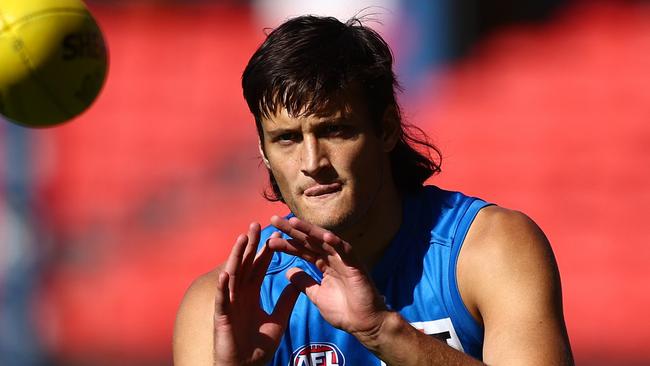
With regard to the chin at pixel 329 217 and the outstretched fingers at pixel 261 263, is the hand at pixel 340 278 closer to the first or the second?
the outstretched fingers at pixel 261 263

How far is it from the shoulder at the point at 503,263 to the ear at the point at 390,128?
1.67 feet

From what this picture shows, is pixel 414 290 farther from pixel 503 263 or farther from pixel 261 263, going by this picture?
pixel 261 263

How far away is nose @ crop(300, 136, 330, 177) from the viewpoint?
3.90 meters

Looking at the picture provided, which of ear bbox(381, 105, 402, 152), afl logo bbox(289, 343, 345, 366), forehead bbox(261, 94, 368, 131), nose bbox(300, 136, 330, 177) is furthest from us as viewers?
ear bbox(381, 105, 402, 152)

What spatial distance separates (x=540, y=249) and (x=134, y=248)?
21.2 feet

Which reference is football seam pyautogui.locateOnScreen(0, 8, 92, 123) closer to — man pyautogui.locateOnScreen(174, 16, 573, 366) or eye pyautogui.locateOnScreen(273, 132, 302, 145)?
man pyautogui.locateOnScreen(174, 16, 573, 366)

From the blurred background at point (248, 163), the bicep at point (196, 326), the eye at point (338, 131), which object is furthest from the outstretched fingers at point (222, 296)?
the blurred background at point (248, 163)

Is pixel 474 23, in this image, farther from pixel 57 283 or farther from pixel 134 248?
pixel 57 283

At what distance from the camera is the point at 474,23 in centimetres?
1056

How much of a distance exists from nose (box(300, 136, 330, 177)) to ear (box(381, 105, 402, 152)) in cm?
46

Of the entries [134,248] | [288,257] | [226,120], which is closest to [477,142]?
[226,120]

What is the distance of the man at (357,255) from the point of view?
3607 mm

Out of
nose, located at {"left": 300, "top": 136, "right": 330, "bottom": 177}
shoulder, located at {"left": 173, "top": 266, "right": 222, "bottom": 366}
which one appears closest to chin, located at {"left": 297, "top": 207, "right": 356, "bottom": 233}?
nose, located at {"left": 300, "top": 136, "right": 330, "bottom": 177}

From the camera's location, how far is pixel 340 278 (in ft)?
11.8
